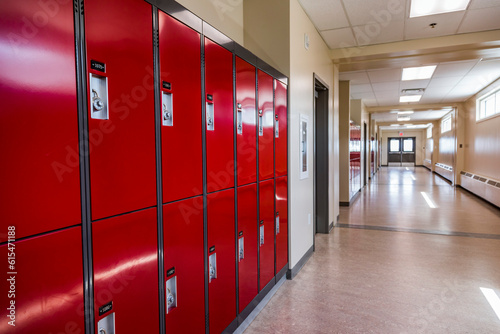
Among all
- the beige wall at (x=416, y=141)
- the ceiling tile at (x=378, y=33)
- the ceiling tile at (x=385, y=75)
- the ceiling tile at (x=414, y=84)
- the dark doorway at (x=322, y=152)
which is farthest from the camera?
the beige wall at (x=416, y=141)

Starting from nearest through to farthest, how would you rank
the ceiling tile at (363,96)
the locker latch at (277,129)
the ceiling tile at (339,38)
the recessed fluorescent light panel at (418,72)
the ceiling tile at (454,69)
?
the locker latch at (277,129) → the ceiling tile at (339,38) → the ceiling tile at (454,69) → the recessed fluorescent light panel at (418,72) → the ceiling tile at (363,96)

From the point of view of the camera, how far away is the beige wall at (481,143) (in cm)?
736

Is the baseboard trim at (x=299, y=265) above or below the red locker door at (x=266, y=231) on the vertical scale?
below

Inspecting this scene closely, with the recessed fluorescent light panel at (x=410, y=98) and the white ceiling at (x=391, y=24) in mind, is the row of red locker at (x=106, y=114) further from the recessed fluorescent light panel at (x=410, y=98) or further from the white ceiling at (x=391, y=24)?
the recessed fluorescent light panel at (x=410, y=98)

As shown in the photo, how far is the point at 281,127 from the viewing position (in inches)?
122

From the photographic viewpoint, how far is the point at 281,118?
10.2ft

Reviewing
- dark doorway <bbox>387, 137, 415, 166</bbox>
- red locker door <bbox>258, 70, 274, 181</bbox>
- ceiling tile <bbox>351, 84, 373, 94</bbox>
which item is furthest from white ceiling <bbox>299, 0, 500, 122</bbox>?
dark doorway <bbox>387, 137, 415, 166</bbox>

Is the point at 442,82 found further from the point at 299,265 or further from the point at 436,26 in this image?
the point at 299,265

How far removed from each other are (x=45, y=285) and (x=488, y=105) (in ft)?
33.7

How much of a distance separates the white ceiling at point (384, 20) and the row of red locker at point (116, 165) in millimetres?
2119

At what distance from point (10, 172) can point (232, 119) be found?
1.43m

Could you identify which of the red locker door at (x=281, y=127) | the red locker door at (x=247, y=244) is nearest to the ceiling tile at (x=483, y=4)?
the red locker door at (x=281, y=127)

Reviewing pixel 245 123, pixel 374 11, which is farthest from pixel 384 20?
pixel 245 123

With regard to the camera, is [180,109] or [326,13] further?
[326,13]
